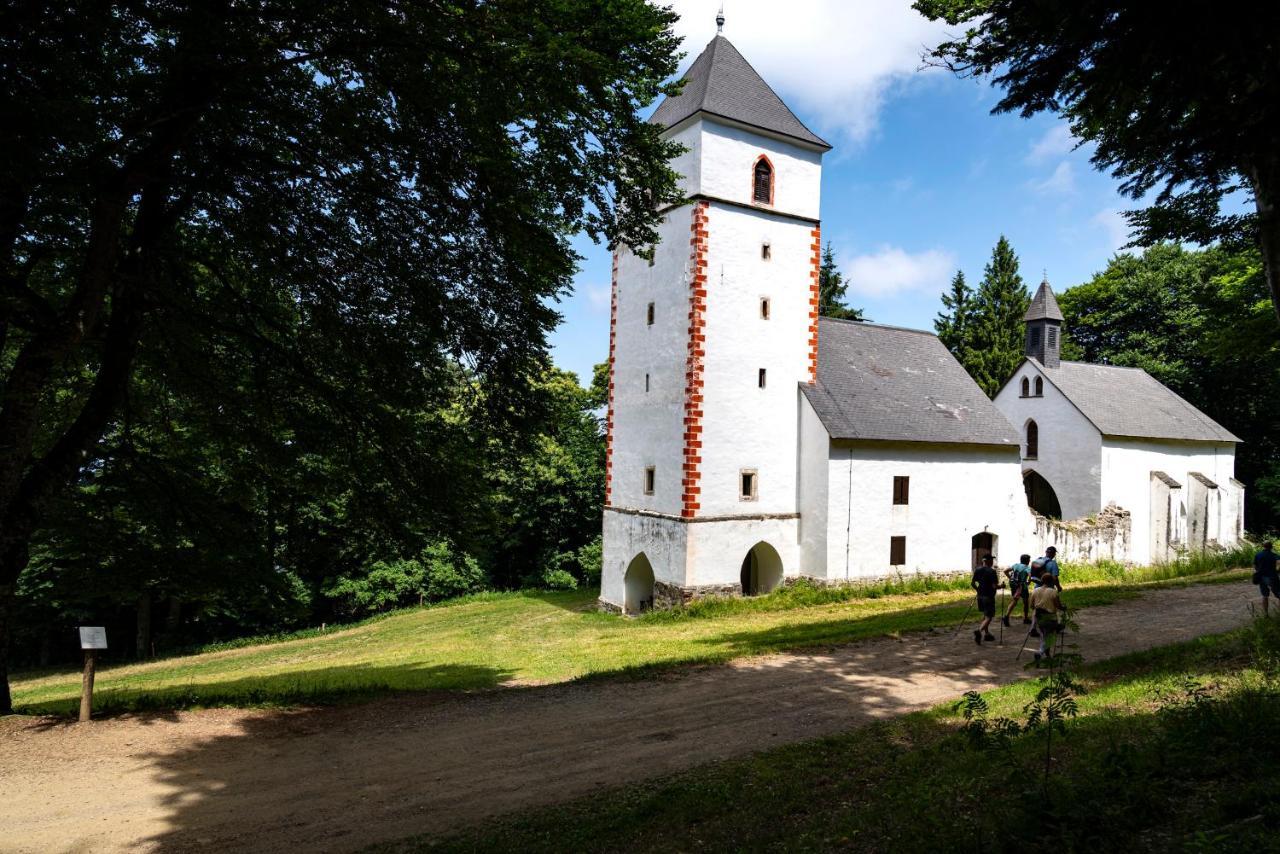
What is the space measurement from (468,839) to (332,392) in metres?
5.38

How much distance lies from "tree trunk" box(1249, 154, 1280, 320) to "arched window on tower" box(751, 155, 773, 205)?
16.9 metres

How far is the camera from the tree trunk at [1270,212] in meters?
4.64

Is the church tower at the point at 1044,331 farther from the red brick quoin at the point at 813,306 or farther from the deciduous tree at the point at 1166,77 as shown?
the deciduous tree at the point at 1166,77

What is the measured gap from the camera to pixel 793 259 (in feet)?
72.1

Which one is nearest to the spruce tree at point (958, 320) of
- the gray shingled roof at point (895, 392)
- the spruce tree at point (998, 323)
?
the spruce tree at point (998, 323)

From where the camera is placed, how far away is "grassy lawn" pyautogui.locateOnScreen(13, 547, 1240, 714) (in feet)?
42.5

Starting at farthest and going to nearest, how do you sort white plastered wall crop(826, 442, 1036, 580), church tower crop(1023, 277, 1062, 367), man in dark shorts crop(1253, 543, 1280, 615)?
church tower crop(1023, 277, 1062, 367) < white plastered wall crop(826, 442, 1036, 580) < man in dark shorts crop(1253, 543, 1280, 615)

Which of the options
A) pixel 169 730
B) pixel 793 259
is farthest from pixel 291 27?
pixel 793 259

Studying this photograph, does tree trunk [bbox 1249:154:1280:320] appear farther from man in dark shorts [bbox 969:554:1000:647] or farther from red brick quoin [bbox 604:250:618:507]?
red brick quoin [bbox 604:250:618:507]

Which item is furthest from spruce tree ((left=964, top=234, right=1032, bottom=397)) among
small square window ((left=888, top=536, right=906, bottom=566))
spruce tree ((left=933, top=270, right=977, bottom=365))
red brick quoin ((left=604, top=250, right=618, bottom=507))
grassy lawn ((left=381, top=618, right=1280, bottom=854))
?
A: grassy lawn ((left=381, top=618, right=1280, bottom=854))

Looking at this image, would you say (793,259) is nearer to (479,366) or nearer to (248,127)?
(479,366)

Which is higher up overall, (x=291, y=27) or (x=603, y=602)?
(x=291, y=27)

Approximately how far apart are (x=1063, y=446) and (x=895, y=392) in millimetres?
12396

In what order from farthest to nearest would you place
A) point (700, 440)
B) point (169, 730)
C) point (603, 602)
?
point (603, 602) < point (700, 440) < point (169, 730)
